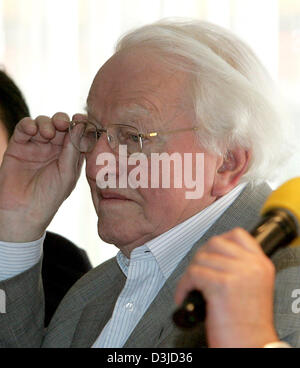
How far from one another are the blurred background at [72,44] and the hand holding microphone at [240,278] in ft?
7.05

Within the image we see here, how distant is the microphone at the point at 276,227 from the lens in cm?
76

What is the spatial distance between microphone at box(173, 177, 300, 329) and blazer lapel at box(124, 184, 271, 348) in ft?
1.36

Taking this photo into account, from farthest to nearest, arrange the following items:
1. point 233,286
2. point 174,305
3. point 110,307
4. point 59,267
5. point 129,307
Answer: point 59,267 → point 110,307 → point 129,307 → point 174,305 → point 233,286

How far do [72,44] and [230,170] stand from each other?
1915 millimetres

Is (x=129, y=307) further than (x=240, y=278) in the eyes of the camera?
Yes

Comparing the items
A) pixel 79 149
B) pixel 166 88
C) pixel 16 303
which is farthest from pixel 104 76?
pixel 16 303

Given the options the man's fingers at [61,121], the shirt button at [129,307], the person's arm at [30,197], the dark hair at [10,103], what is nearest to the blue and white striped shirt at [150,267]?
the shirt button at [129,307]

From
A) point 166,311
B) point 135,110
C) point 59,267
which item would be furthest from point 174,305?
point 59,267

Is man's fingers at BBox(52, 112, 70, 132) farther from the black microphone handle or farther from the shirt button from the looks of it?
the black microphone handle

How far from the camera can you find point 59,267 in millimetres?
2041

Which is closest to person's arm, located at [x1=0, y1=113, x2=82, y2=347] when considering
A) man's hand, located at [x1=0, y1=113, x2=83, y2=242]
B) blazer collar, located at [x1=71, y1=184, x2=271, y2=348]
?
man's hand, located at [x1=0, y1=113, x2=83, y2=242]

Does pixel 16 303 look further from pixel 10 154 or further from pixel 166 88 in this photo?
pixel 166 88

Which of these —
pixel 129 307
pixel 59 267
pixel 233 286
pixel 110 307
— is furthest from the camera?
pixel 59 267

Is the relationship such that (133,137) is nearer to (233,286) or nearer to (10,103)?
(233,286)
